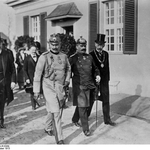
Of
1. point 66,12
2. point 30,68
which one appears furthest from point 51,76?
point 66,12

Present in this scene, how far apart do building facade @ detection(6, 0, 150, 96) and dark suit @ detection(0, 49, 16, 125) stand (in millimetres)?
4145

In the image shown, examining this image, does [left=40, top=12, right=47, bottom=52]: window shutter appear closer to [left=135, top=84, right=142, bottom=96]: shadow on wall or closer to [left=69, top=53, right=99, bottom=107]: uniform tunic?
[left=135, top=84, right=142, bottom=96]: shadow on wall

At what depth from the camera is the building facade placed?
316 inches

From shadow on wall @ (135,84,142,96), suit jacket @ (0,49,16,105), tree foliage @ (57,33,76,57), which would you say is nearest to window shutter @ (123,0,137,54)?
shadow on wall @ (135,84,142,96)

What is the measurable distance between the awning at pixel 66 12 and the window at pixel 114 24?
1347 mm

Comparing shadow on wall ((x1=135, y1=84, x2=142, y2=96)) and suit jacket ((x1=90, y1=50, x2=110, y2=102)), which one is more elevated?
suit jacket ((x1=90, y1=50, x2=110, y2=102))

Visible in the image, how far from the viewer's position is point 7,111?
6.73m

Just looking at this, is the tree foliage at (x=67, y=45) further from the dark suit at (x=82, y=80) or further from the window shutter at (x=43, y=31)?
the dark suit at (x=82, y=80)

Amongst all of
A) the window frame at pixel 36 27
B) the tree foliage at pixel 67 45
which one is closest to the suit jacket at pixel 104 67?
the tree foliage at pixel 67 45

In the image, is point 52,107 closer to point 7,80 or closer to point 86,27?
point 7,80

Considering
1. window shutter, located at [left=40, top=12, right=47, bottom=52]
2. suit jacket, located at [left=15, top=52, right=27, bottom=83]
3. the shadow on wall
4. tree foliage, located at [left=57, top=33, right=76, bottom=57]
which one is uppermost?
window shutter, located at [left=40, top=12, right=47, bottom=52]

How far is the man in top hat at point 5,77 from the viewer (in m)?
5.22

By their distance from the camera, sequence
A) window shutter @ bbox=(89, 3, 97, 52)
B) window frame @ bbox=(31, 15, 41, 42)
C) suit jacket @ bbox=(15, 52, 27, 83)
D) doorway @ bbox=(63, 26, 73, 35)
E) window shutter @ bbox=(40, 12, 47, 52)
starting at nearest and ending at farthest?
window shutter @ bbox=(89, 3, 97, 52), suit jacket @ bbox=(15, 52, 27, 83), doorway @ bbox=(63, 26, 73, 35), window shutter @ bbox=(40, 12, 47, 52), window frame @ bbox=(31, 15, 41, 42)

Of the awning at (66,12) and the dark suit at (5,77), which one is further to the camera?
the awning at (66,12)
